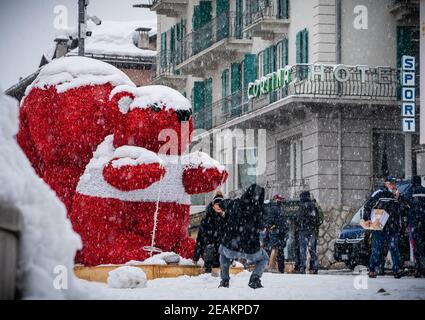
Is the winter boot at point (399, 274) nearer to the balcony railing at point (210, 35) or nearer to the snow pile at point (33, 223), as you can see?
the snow pile at point (33, 223)

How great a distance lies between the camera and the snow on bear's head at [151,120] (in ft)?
38.9

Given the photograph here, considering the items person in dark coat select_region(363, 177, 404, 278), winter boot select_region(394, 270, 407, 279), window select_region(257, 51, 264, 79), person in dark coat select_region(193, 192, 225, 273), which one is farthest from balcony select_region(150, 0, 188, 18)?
winter boot select_region(394, 270, 407, 279)

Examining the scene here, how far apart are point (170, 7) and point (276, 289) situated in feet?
68.0

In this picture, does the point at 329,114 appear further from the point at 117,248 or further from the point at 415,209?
the point at 117,248

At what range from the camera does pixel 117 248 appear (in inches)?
457

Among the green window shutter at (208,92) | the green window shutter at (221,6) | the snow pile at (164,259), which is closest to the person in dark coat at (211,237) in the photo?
the snow pile at (164,259)

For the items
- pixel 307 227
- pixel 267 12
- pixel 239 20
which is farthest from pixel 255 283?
pixel 239 20

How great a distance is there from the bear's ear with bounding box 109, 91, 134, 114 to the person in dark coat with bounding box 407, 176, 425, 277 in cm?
370

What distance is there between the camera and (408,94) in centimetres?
1984

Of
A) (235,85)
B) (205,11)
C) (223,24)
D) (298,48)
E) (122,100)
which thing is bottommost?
(122,100)

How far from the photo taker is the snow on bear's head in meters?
11.8

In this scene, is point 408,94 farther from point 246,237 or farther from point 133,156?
point 246,237

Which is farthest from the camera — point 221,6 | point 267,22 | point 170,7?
point 170,7

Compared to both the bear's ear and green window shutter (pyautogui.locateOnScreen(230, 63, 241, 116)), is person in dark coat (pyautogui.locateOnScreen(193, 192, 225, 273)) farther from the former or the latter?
green window shutter (pyautogui.locateOnScreen(230, 63, 241, 116))
